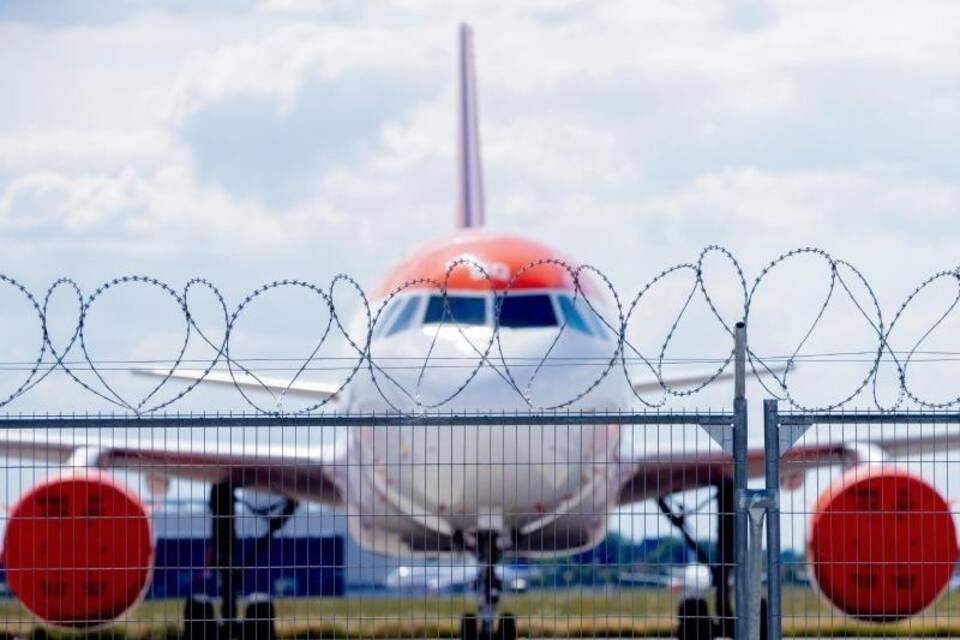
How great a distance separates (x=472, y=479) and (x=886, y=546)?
2.87 meters

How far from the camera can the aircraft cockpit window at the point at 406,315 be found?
15250mm

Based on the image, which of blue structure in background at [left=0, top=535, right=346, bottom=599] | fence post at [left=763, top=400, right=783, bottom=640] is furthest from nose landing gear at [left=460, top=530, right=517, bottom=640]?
fence post at [left=763, top=400, right=783, bottom=640]

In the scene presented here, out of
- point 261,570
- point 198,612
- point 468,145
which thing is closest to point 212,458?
point 198,612

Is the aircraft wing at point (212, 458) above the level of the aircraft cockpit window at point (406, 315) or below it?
below

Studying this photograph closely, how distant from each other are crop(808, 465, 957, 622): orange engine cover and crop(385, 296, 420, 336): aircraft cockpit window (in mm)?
4806

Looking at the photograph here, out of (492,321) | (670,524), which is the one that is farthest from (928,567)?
(492,321)

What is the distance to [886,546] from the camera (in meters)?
10.6

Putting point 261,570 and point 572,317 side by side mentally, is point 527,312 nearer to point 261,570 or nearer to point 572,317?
point 572,317

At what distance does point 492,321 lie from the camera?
14.6 metres

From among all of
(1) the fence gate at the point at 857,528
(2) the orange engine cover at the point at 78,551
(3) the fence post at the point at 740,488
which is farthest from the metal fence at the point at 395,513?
(1) the fence gate at the point at 857,528

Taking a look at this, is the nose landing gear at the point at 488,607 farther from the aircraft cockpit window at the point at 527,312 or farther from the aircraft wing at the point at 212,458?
the aircraft wing at the point at 212,458

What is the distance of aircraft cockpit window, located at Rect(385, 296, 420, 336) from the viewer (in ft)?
50.0

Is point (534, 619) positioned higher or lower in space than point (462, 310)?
lower

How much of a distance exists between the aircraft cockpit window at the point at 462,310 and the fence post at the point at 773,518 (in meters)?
6.65
